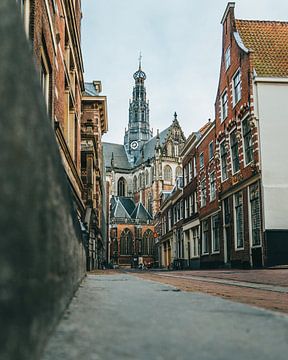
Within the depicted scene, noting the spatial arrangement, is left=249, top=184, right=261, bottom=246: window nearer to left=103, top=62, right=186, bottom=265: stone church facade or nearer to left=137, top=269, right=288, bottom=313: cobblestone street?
left=137, top=269, right=288, bottom=313: cobblestone street

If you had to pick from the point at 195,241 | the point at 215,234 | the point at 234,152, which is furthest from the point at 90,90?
the point at 195,241

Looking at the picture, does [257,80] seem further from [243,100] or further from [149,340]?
[149,340]

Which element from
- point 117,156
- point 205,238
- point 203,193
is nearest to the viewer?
point 205,238

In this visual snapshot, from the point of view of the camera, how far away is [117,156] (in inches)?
3767

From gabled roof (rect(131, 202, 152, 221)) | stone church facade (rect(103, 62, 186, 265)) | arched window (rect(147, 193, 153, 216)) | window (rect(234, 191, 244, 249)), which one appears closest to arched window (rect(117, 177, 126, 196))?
stone church facade (rect(103, 62, 186, 265))

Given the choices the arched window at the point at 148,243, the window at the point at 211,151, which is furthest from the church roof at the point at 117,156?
the window at the point at 211,151

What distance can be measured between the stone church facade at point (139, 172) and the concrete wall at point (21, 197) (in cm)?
6821

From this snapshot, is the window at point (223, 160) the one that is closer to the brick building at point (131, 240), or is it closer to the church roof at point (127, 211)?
the brick building at point (131, 240)

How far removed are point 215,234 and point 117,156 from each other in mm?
70640

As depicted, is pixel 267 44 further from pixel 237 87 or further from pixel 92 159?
pixel 92 159

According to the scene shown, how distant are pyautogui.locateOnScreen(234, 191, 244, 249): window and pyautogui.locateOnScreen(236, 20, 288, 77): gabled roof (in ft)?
18.3

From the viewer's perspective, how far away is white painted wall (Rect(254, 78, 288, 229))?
18266mm

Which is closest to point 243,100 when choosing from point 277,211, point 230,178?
point 230,178

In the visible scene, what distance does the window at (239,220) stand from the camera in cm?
2079
